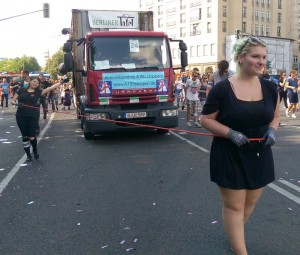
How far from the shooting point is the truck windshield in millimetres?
9602

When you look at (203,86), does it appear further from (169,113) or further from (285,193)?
(285,193)

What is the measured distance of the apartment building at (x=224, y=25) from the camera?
66.3 m

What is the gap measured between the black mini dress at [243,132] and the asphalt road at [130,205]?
0.90 metres

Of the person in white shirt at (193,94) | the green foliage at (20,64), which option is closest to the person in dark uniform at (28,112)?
the person in white shirt at (193,94)

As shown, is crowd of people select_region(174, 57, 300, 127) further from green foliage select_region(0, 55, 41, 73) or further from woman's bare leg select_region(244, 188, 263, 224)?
green foliage select_region(0, 55, 41, 73)

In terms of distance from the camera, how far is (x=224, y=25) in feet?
221

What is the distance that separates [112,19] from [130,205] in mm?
7570

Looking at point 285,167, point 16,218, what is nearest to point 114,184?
point 16,218

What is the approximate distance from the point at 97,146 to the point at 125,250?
6.01 metres

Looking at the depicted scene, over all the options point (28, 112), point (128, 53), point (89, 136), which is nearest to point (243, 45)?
point (28, 112)

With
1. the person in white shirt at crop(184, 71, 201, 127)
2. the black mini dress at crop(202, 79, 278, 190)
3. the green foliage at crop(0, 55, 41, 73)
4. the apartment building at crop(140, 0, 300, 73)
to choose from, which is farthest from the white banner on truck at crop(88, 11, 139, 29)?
the green foliage at crop(0, 55, 41, 73)

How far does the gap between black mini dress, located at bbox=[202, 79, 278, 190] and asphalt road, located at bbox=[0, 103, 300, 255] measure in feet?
2.95

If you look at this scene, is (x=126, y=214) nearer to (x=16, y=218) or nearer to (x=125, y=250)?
(x=125, y=250)

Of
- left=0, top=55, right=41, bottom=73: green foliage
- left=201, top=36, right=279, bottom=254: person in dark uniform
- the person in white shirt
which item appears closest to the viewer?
left=201, top=36, right=279, bottom=254: person in dark uniform
